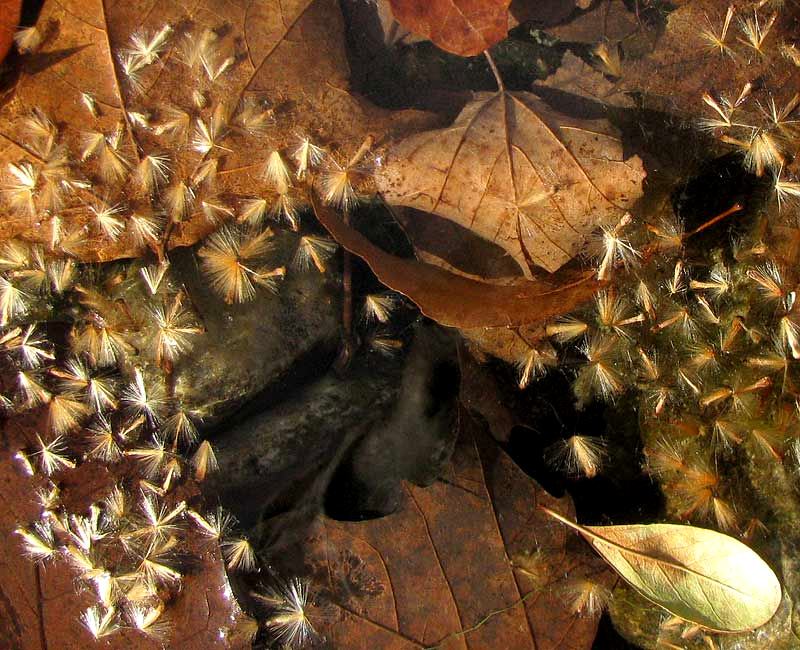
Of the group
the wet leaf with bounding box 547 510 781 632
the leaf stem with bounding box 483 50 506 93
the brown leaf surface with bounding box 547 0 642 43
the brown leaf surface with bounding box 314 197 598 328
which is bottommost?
the wet leaf with bounding box 547 510 781 632

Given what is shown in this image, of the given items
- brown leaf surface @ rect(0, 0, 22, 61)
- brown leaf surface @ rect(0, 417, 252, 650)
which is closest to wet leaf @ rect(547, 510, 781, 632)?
brown leaf surface @ rect(0, 417, 252, 650)

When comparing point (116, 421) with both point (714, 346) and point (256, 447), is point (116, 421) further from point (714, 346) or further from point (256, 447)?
point (714, 346)

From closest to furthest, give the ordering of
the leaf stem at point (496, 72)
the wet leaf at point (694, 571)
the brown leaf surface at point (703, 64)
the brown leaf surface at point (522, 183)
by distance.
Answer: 1. the wet leaf at point (694, 571)
2. the brown leaf surface at point (522, 183)
3. the brown leaf surface at point (703, 64)
4. the leaf stem at point (496, 72)

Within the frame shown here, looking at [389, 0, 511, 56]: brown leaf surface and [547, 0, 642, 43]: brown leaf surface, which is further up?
[389, 0, 511, 56]: brown leaf surface

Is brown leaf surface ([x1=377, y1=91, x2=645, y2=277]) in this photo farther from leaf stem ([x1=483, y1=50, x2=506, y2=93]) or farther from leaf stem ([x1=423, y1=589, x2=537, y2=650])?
leaf stem ([x1=423, y1=589, x2=537, y2=650])

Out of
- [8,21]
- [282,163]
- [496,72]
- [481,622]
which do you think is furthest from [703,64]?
[8,21]

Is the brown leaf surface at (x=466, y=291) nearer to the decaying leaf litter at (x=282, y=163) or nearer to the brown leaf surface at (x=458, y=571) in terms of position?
the decaying leaf litter at (x=282, y=163)

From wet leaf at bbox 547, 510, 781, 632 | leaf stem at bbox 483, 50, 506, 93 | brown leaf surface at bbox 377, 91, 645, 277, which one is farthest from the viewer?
leaf stem at bbox 483, 50, 506, 93

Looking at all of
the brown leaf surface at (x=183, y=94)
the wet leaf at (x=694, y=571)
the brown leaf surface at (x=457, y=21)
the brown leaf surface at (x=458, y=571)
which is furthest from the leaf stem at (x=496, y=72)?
the wet leaf at (x=694, y=571)

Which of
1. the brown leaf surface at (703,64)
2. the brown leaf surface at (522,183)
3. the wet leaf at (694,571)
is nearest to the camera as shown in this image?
the wet leaf at (694,571)
